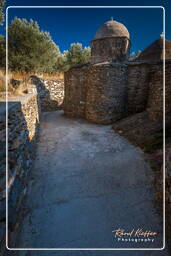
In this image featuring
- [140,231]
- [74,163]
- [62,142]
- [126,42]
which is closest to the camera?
[140,231]

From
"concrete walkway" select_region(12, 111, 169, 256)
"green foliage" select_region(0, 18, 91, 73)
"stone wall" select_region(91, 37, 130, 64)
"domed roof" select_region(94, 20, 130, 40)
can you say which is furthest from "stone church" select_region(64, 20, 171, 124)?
"green foliage" select_region(0, 18, 91, 73)

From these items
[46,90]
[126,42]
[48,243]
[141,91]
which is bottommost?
[48,243]

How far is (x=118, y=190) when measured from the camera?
317cm

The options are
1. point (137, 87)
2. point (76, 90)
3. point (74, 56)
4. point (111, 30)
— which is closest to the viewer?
point (137, 87)

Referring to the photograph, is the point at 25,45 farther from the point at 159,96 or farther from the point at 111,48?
the point at 159,96

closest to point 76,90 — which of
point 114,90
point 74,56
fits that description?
point 114,90

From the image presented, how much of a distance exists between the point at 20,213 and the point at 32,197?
1.65 feet

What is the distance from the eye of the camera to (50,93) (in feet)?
40.2

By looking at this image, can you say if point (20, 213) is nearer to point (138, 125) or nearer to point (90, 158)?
point (90, 158)

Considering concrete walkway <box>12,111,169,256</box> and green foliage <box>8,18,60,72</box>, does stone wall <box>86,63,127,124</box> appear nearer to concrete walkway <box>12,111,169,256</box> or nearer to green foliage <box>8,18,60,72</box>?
concrete walkway <box>12,111,169,256</box>

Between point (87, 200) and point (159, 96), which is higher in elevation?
point (159, 96)

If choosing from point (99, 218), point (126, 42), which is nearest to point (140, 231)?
point (99, 218)

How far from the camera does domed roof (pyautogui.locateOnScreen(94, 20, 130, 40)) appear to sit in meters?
10.8

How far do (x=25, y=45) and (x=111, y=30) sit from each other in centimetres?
768
